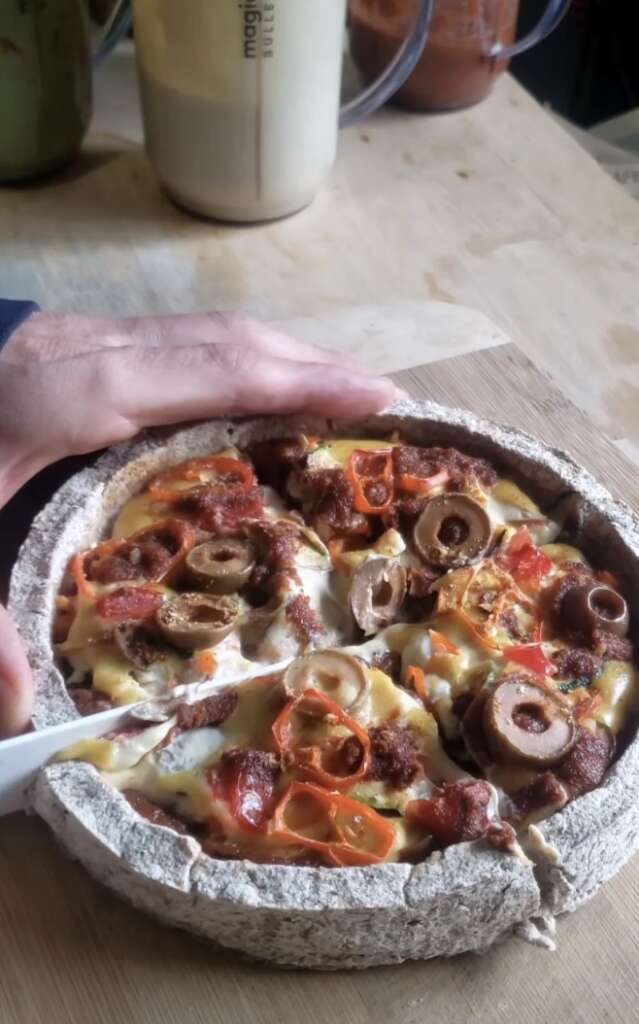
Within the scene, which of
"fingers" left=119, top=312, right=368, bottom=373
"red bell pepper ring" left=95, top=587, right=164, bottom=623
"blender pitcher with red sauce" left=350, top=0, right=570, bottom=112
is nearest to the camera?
"red bell pepper ring" left=95, top=587, right=164, bottom=623

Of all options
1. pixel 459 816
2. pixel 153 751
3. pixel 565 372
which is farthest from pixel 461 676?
pixel 565 372

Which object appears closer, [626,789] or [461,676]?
[626,789]

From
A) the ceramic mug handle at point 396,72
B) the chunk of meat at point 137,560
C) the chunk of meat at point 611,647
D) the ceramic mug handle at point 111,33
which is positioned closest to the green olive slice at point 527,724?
the chunk of meat at point 611,647

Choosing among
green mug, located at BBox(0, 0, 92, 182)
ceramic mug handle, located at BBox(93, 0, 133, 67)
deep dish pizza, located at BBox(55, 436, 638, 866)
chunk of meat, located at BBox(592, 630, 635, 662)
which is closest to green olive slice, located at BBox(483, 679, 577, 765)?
deep dish pizza, located at BBox(55, 436, 638, 866)

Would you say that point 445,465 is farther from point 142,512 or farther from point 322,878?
point 322,878

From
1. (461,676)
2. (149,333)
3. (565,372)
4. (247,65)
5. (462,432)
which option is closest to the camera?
(461,676)

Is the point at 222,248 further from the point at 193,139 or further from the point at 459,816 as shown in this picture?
the point at 459,816

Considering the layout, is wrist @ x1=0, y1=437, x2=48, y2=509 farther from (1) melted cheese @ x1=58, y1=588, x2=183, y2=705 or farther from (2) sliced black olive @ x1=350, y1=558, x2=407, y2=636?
(2) sliced black olive @ x1=350, y1=558, x2=407, y2=636

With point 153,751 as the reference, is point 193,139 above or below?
above
